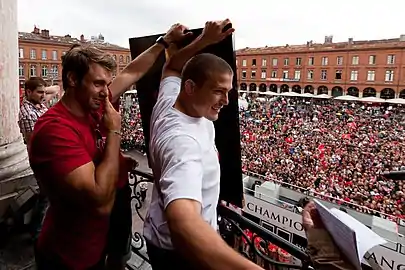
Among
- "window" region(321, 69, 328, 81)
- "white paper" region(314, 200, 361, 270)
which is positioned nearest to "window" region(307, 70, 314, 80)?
"window" region(321, 69, 328, 81)

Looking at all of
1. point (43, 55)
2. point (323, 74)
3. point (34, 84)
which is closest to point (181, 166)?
point (34, 84)

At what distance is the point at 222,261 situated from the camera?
0.65m

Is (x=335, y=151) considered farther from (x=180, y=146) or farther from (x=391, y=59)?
(x=391, y=59)

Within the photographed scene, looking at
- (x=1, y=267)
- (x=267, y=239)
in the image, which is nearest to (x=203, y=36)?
(x=267, y=239)

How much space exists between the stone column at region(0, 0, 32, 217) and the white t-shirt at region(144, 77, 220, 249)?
5.02ft

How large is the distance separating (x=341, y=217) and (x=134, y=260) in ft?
5.68

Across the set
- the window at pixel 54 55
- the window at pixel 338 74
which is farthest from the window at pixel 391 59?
the window at pixel 54 55

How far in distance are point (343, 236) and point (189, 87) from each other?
60cm

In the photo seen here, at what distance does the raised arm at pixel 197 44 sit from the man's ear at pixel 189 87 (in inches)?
13.7

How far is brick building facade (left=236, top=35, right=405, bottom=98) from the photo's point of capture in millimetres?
38156

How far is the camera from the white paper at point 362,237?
86cm

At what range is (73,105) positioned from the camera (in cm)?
A: 125

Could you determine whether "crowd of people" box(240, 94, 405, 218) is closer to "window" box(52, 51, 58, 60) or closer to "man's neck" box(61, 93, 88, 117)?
"man's neck" box(61, 93, 88, 117)

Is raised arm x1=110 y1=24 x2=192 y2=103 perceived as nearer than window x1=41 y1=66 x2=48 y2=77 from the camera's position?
Yes
